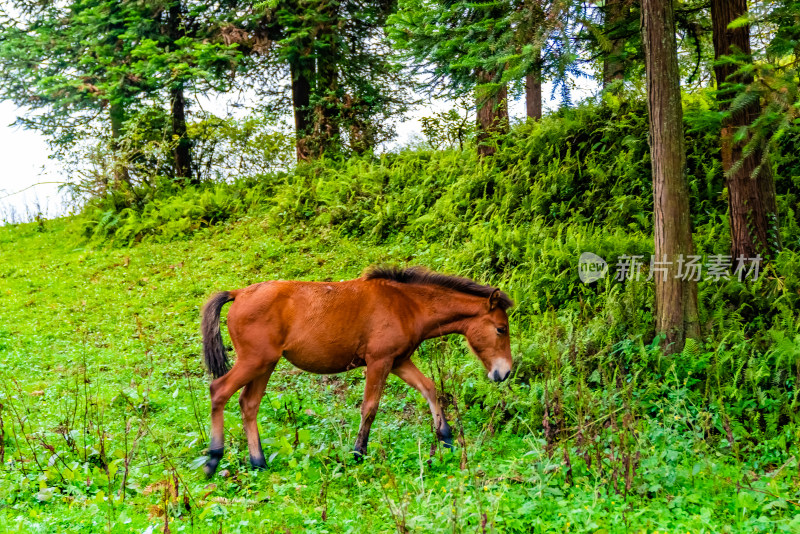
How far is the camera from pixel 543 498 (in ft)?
15.7

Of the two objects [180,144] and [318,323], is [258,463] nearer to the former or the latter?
[318,323]

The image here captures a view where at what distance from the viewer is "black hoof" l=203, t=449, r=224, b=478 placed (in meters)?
6.16

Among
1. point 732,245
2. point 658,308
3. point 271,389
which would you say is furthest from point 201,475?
point 732,245

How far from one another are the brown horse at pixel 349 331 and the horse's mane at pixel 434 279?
11mm

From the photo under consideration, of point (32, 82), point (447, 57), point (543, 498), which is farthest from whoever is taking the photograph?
point (32, 82)

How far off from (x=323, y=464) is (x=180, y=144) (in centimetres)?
1673

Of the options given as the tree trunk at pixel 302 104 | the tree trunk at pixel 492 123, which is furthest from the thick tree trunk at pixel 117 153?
the tree trunk at pixel 492 123

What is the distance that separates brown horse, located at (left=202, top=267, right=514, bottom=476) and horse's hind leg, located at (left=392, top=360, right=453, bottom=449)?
0.03 feet

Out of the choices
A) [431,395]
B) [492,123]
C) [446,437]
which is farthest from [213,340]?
[492,123]

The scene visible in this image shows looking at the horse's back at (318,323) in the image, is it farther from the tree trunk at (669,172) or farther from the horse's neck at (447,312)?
the tree trunk at (669,172)

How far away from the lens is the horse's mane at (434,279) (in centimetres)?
682

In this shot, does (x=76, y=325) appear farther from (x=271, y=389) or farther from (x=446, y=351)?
(x=446, y=351)

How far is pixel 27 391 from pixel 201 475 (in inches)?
171

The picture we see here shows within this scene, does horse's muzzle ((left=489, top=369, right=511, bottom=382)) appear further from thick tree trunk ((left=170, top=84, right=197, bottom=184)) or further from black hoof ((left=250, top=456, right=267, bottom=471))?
thick tree trunk ((left=170, top=84, right=197, bottom=184))
